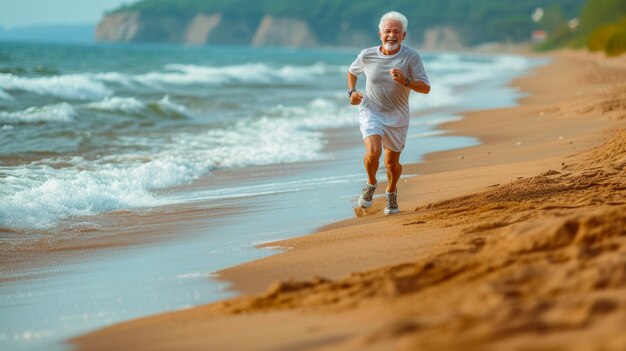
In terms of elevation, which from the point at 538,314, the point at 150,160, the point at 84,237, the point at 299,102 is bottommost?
the point at 538,314

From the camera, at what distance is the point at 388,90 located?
291 inches

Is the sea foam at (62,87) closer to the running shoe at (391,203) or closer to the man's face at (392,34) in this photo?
the running shoe at (391,203)

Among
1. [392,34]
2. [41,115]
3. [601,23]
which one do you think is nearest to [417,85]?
[392,34]

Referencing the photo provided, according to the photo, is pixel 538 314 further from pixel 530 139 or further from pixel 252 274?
pixel 530 139

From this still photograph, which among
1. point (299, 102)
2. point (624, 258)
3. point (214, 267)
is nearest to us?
point (624, 258)

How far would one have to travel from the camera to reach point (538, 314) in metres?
3.49

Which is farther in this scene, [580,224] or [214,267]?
[214,267]

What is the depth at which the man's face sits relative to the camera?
23.4 ft

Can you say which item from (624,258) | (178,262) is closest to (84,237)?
(178,262)

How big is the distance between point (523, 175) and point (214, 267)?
11.1 feet

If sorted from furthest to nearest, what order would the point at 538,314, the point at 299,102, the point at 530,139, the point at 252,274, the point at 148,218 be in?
1. the point at 299,102
2. the point at 530,139
3. the point at 148,218
4. the point at 252,274
5. the point at 538,314

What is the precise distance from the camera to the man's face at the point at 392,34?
23.4 feet

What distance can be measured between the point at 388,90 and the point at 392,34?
45cm

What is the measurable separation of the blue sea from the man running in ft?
2.02
